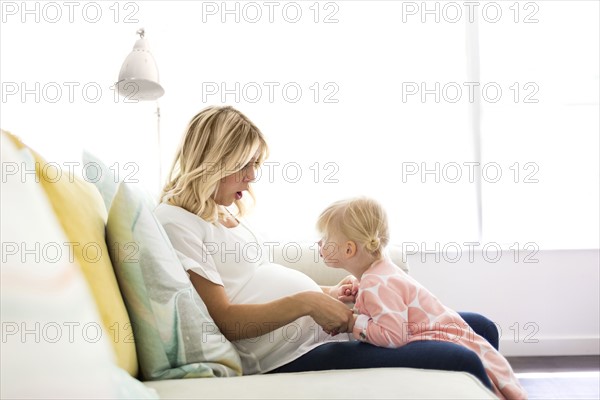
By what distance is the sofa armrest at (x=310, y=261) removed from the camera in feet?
6.42

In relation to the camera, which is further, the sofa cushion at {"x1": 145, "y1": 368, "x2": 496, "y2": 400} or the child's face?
the child's face

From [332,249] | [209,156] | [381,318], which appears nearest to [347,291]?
[332,249]

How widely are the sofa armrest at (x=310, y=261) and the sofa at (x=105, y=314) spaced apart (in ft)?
2.49

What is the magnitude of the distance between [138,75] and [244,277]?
1.30m

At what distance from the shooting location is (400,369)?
115 cm

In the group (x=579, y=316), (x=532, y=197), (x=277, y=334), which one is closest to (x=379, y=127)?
(x=532, y=197)

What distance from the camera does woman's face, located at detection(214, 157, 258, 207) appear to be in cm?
158

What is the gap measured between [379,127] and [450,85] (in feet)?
1.75

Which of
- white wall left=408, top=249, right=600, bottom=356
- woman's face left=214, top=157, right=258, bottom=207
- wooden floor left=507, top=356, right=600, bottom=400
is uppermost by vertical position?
woman's face left=214, top=157, right=258, bottom=207

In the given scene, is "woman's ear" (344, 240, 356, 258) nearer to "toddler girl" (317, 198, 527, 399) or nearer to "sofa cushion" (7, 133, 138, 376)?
"toddler girl" (317, 198, 527, 399)

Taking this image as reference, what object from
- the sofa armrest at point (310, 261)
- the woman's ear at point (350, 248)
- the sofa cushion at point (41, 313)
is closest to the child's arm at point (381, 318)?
the woman's ear at point (350, 248)

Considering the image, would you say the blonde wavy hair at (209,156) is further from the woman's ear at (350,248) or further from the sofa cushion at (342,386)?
the sofa cushion at (342,386)

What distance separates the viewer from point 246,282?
148 cm

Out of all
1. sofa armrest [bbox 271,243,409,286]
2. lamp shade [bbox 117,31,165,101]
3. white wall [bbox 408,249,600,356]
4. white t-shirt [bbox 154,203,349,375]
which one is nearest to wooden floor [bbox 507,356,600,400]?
white wall [bbox 408,249,600,356]
